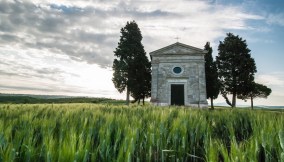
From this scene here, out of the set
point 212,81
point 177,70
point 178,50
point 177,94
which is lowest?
point 177,94

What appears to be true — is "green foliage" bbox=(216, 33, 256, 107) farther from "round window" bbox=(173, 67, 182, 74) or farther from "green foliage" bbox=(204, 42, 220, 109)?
"round window" bbox=(173, 67, 182, 74)

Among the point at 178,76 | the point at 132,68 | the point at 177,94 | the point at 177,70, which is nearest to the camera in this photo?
the point at 177,94

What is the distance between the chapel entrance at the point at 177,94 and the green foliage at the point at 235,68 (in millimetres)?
9734

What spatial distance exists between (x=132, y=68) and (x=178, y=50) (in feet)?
27.2

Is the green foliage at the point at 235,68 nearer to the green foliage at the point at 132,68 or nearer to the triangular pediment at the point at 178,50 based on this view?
the triangular pediment at the point at 178,50

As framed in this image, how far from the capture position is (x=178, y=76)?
27.0 m

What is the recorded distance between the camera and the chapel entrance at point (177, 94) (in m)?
26.8

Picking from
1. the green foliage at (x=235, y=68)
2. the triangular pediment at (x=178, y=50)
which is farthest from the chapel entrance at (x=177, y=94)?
the green foliage at (x=235, y=68)

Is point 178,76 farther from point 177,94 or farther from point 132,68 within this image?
point 132,68

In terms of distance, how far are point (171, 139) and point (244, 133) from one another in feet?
6.51

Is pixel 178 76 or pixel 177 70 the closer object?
pixel 178 76

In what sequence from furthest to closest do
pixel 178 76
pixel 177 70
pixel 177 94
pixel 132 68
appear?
pixel 132 68, pixel 177 70, pixel 178 76, pixel 177 94

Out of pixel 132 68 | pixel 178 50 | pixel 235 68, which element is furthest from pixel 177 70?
pixel 235 68

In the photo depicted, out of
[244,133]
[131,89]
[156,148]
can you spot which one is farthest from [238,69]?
[156,148]
